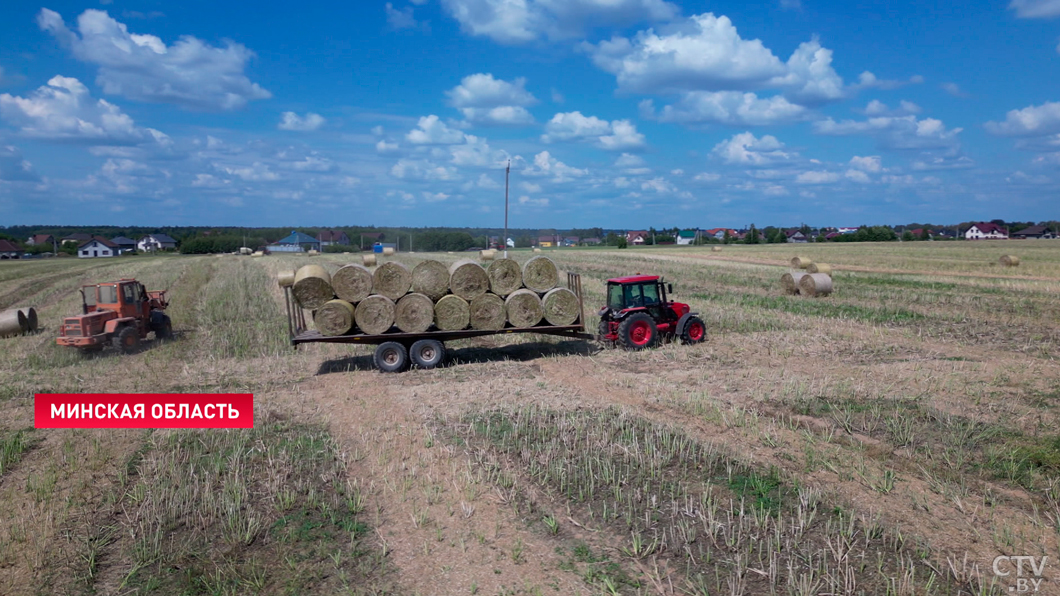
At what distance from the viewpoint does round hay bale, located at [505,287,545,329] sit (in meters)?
13.5

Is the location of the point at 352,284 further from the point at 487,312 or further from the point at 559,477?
the point at 559,477

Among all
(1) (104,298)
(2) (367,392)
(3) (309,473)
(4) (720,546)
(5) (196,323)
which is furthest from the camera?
(5) (196,323)

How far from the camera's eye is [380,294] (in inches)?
515

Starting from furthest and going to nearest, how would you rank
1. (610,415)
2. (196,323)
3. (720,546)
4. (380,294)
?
1. (196,323)
2. (380,294)
3. (610,415)
4. (720,546)

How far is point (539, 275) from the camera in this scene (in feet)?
45.6

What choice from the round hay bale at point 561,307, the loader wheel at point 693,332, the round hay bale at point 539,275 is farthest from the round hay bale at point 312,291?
the loader wheel at point 693,332

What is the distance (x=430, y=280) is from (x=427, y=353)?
4.57ft

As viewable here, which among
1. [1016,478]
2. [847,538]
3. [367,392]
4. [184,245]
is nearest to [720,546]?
[847,538]

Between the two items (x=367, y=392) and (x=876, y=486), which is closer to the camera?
(x=876, y=486)

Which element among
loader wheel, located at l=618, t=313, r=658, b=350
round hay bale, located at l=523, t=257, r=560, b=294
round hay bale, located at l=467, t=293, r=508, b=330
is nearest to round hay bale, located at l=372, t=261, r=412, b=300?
round hay bale, located at l=467, t=293, r=508, b=330

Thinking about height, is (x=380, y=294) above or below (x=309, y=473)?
above

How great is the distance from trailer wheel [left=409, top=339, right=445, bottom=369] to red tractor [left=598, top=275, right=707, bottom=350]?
3.64 m

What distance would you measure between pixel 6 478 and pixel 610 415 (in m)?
7.06

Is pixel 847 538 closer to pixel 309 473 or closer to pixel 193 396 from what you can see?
pixel 309 473
